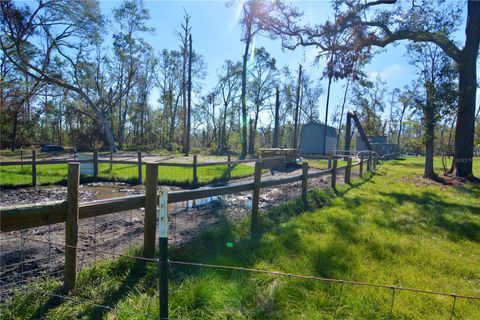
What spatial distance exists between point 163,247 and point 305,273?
6.48ft

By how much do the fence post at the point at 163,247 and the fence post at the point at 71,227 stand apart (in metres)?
1.17

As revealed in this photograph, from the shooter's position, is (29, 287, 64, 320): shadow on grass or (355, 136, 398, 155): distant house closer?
(29, 287, 64, 320): shadow on grass

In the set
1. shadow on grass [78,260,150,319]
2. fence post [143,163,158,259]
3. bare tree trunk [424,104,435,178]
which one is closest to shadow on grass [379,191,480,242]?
fence post [143,163,158,259]

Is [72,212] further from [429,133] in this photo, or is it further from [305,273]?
[429,133]

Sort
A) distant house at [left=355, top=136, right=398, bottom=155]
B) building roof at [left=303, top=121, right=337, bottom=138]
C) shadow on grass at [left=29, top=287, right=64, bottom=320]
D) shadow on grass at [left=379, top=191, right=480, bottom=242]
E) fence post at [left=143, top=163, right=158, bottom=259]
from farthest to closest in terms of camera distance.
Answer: building roof at [left=303, top=121, right=337, bottom=138]
distant house at [left=355, top=136, right=398, bottom=155]
shadow on grass at [left=379, top=191, right=480, bottom=242]
fence post at [left=143, top=163, right=158, bottom=259]
shadow on grass at [left=29, top=287, right=64, bottom=320]

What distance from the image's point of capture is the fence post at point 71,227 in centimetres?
284

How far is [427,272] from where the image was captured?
3.57m

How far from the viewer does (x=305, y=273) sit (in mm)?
3447

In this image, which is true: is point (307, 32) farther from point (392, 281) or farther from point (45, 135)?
point (45, 135)

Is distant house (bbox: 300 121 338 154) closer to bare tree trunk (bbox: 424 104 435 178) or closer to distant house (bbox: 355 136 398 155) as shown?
distant house (bbox: 355 136 398 155)

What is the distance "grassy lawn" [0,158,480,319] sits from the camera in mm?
2662

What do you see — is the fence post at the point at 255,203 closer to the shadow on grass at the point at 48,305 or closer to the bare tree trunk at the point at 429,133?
the shadow on grass at the point at 48,305

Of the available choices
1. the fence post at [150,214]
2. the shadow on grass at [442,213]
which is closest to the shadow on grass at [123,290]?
the fence post at [150,214]

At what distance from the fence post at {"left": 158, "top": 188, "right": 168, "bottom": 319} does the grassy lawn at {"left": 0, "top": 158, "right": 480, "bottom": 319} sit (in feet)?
1.07
